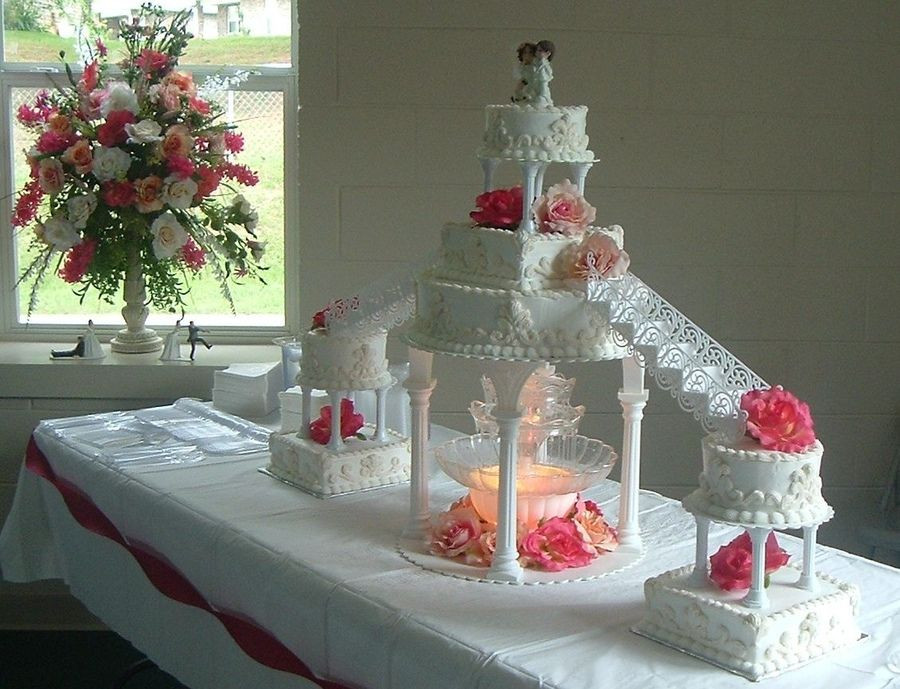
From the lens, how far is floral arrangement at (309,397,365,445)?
276 centimetres

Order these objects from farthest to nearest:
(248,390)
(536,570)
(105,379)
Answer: (105,379)
(248,390)
(536,570)

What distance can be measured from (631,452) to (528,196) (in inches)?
20.3

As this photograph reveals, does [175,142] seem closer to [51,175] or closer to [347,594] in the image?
[51,175]

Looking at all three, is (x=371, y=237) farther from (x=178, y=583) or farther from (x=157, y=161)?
(x=178, y=583)

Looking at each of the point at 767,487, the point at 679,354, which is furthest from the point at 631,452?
the point at 767,487

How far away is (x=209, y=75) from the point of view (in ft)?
13.0

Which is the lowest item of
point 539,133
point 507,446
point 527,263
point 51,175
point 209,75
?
point 507,446

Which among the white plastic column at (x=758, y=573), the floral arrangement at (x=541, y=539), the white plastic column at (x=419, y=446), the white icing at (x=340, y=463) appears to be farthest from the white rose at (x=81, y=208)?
the white plastic column at (x=758, y=573)

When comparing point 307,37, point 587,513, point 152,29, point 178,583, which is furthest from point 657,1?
point 178,583

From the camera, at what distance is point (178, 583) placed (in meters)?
2.54

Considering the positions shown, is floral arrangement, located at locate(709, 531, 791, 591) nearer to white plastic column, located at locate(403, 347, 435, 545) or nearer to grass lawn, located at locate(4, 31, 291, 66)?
white plastic column, located at locate(403, 347, 435, 545)

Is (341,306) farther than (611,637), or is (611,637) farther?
(341,306)

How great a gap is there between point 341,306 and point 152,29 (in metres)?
1.42

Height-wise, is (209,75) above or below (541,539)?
above
